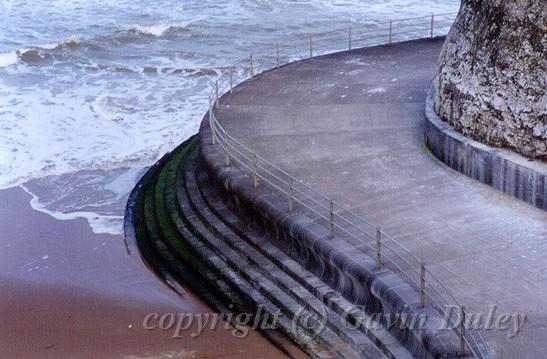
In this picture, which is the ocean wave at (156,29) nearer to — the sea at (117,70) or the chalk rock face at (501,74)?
the sea at (117,70)

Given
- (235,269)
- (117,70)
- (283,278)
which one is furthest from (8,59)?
(283,278)

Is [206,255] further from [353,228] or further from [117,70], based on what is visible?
[117,70]

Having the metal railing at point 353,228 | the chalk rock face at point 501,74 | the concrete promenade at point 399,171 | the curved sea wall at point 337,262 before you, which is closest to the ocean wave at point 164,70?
the concrete promenade at point 399,171

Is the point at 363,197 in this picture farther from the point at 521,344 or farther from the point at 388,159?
the point at 521,344

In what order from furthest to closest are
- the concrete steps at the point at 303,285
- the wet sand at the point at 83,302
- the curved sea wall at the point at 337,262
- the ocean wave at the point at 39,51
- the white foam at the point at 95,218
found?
Result: the ocean wave at the point at 39,51
the white foam at the point at 95,218
the wet sand at the point at 83,302
the concrete steps at the point at 303,285
the curved sea wall at the point at 337,262

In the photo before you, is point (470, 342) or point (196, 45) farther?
point (196, 45)

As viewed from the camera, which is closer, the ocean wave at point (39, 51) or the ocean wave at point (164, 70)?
the ocean wave at point (164, 70)

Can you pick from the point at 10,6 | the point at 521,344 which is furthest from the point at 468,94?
the point at 10,6
